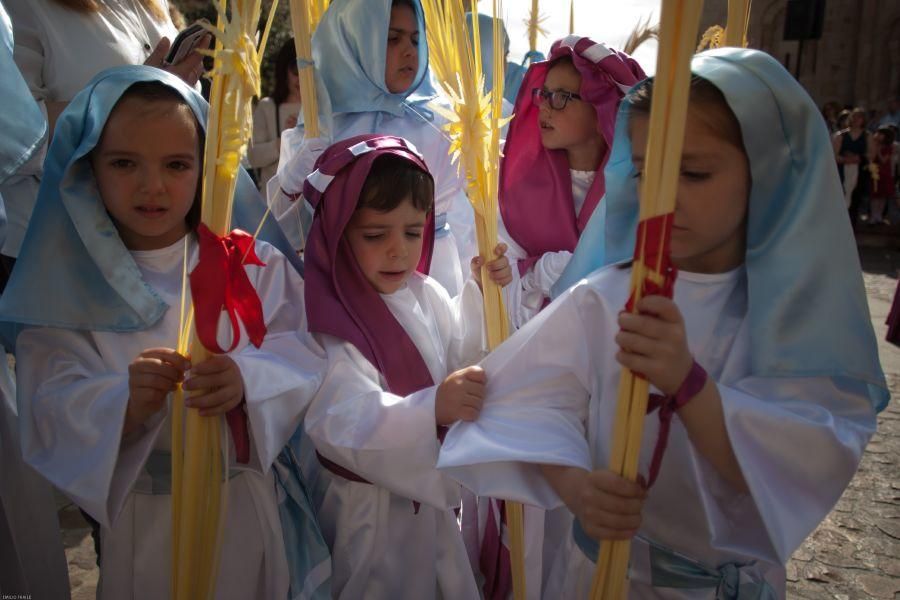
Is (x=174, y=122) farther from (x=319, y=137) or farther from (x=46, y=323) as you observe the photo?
(x=319, y=137)

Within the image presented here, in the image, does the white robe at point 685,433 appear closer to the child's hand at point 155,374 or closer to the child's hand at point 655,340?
the child's hand at point 655,340

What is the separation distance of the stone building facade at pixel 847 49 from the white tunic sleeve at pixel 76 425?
22.5 meters

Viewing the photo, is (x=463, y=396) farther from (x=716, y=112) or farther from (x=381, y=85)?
(x=381, y=85)

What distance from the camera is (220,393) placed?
185 cm

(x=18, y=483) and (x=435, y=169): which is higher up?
(x=435, y=169)

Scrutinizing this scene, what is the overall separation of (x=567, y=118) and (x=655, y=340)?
216 cm

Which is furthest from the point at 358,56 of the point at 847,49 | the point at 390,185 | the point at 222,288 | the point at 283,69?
the point at 847,49

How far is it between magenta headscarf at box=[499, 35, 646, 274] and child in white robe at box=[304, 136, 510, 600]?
3.50ft

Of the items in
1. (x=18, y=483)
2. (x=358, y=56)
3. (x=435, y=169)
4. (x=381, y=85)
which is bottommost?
(x=18, y=483)

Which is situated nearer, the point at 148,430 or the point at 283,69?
the point at 148,430

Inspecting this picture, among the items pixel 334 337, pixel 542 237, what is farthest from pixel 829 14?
pixel 334 337

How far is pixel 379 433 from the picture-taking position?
1998mm

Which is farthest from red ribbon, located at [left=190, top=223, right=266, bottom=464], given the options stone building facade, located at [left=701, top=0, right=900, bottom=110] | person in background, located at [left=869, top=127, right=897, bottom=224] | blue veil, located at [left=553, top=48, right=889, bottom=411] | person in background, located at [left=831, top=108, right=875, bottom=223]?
stone building facade, located at [left=701, top=0, right=900, bottom=110]

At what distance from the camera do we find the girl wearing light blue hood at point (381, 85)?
11.9ft
